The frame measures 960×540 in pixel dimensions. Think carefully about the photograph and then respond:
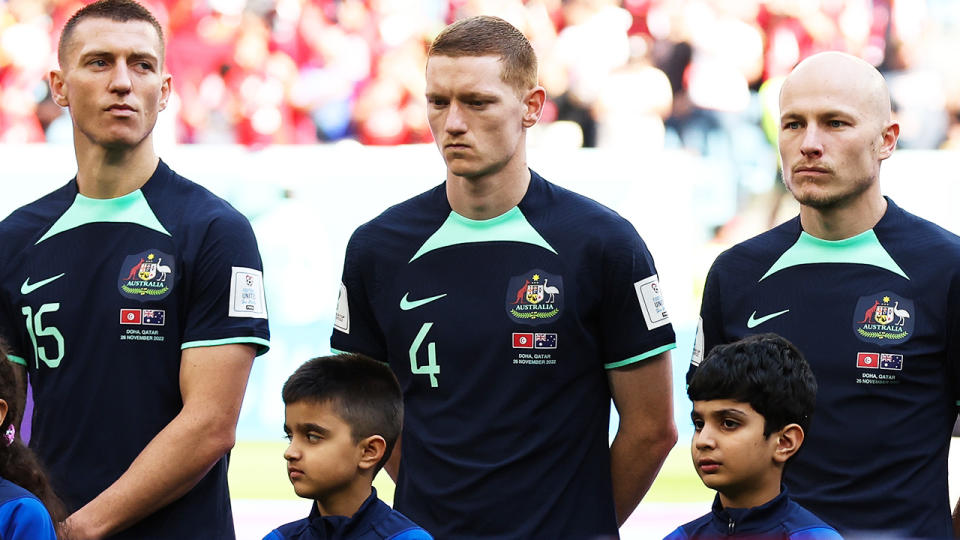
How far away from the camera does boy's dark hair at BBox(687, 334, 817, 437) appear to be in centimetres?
320

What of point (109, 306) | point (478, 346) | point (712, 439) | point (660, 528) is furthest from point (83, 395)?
point (660, 528)

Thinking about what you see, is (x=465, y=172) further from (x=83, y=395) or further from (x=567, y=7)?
(x=567, y=7)

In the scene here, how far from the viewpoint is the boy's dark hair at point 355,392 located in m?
3.25

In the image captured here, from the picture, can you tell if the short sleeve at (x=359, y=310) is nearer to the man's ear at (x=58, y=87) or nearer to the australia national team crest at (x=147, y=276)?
the australia national team crest at (x=147, y=276)

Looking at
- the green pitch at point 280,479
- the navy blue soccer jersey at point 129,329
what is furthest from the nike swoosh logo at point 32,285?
the green pitch at point 280,479

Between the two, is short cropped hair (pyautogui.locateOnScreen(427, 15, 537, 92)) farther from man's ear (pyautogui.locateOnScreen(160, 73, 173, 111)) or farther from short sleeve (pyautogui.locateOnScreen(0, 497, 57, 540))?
short sleeve (pyautogui.locateOnScreen(0, 497, 57, 540))

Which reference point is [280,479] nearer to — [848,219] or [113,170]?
[113,170]

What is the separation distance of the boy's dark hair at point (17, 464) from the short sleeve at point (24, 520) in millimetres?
129

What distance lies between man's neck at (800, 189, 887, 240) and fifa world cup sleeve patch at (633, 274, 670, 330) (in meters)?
0.52

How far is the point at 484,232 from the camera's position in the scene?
11.8 ft

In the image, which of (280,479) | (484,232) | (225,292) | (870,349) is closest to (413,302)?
(484,232)

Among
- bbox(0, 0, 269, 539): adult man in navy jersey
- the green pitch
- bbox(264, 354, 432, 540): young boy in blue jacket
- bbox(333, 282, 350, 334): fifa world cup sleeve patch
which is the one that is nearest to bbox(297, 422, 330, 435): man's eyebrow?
bbox(264, 354, 432, 540): young boy in blue jacket

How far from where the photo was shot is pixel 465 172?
11.4 ft

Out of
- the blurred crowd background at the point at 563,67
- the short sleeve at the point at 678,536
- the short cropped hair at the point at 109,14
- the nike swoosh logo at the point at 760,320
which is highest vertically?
the blurred crowd background at the point at 563,67
